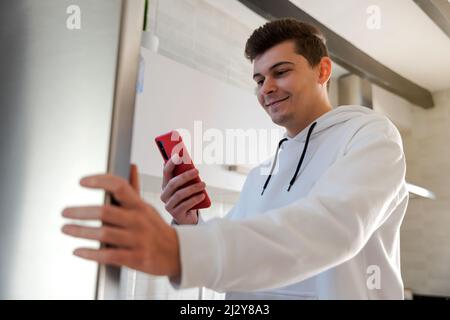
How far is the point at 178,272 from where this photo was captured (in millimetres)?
379

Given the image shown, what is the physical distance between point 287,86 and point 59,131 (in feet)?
2.27

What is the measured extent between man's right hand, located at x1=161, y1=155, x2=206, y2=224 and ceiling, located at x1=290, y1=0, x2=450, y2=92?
1.38m

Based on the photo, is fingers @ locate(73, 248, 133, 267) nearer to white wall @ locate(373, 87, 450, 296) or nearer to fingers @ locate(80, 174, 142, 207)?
fingers @ locate(80, 174, 142, 207)

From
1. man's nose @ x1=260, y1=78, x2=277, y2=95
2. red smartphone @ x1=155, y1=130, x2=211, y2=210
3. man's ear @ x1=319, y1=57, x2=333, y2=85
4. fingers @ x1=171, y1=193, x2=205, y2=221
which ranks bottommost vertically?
fingers @ x1=171, y1=193, x2=205, y2=221

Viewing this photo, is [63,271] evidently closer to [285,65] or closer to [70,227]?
[70,227]

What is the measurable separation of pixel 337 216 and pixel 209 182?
0.93 m

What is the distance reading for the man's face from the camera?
101cm

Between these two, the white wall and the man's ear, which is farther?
the white wall

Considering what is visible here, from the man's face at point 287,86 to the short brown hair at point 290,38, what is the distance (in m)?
0.02

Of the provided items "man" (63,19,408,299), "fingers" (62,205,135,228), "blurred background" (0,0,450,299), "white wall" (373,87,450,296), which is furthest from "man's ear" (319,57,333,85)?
"white wall" (373,87,450,296)

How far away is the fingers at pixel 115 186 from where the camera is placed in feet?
1.16

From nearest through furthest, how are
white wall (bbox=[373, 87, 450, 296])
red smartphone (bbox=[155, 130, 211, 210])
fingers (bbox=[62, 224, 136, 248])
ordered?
1. fingers (bbox=[62, 224, 136, 248])
2. red smartphone (bbox=[155, 130, 211, 210])
3. white wall (bbox=[373, 87, 450, 296])

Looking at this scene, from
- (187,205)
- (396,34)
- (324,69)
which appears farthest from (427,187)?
(187,205)

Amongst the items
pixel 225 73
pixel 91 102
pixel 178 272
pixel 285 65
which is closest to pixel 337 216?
pixel 178 272
